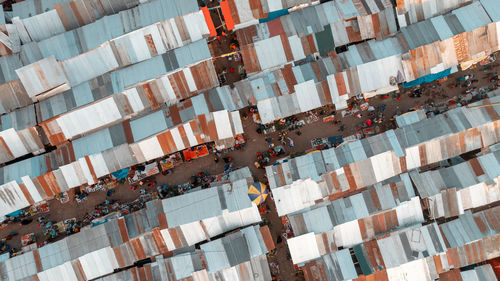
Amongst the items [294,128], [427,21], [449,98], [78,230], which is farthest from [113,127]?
[449,98]

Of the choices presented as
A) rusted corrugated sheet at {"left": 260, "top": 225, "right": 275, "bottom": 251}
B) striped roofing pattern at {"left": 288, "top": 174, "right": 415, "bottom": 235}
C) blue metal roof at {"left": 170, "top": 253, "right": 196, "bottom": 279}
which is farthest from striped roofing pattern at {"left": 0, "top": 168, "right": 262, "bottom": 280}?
striped roofing pattern at {"left": 288, "top": 174, "right": 415, "bottom": 235}

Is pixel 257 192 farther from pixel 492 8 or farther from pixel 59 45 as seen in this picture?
pixel 492 8

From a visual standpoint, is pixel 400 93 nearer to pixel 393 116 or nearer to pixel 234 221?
pixel 393 116

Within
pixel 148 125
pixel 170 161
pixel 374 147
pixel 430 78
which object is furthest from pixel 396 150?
pixel 148 125

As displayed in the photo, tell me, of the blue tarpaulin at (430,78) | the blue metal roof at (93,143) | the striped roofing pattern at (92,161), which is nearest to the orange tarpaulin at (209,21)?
the striped roofing pattern at (92,161)

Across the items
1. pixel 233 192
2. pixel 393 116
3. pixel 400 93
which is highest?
pixel 400 93

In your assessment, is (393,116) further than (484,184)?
Yes
